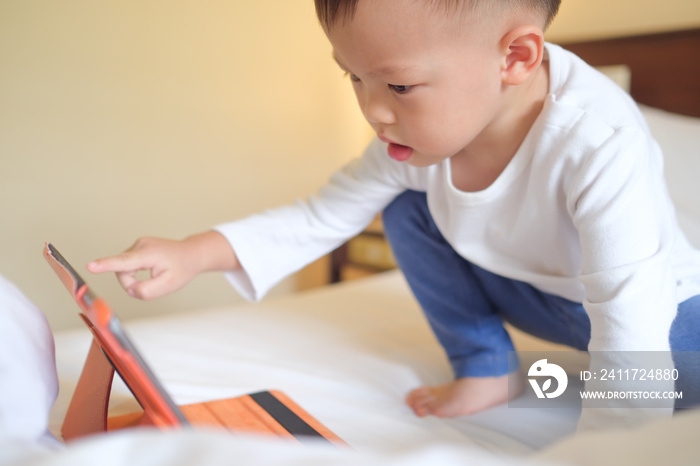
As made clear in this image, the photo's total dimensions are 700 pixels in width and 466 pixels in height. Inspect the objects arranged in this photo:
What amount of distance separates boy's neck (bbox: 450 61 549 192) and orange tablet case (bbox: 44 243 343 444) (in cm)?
40

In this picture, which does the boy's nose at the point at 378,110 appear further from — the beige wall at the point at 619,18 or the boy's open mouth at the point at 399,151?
the beige wall at the point at 619,18

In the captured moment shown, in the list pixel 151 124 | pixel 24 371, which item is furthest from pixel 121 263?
pixel 151 124

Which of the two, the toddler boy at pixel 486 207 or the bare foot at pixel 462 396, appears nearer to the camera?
the toddler boy at pixel 486 207

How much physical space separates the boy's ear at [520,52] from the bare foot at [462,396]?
1.45 ft

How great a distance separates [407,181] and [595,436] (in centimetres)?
58

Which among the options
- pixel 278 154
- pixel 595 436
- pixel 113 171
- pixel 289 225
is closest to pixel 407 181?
pixel 289 225

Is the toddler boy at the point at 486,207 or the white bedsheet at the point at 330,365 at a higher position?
the toddler boy at the point at 486,207

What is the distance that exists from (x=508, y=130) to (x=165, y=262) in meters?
0.48

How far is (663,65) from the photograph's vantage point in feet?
4.96

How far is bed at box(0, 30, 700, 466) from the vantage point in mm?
316

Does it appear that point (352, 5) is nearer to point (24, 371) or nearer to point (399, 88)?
point (399, 88)

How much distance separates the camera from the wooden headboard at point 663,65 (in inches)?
57.6

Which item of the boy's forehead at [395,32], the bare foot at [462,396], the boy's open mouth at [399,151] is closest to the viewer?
the boy's forehead at [395,32]

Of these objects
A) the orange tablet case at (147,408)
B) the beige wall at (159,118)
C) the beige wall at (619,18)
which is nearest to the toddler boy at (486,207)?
the orange tablet case at (147,408)
